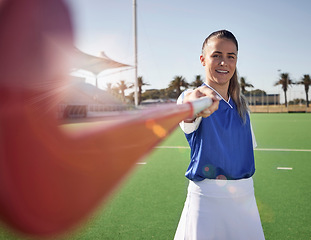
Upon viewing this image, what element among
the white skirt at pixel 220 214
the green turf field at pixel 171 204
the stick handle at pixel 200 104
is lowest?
the green turf field at pixel 171 204

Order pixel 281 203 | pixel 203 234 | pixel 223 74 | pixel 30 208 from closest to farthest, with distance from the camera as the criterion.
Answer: pixel 30 208
pixel 203 234
pixel 223 74
pixel 281 203

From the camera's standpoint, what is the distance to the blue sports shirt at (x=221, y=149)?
1.53 m

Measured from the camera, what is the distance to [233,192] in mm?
1551

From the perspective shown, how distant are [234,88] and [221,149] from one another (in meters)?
0.50

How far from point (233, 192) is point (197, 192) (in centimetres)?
20

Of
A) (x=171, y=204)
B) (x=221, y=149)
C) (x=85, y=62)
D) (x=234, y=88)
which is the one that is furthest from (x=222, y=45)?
(x=171, y=204)

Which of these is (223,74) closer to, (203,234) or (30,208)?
(203,234)

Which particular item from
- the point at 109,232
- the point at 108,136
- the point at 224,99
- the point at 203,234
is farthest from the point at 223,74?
the point at 109,232

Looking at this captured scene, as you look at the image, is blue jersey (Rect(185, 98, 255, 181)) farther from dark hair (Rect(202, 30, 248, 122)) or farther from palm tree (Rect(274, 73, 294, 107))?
palm tree (Rect(274, 73, 294, 107))

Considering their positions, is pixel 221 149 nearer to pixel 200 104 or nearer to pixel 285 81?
pixel 200 104

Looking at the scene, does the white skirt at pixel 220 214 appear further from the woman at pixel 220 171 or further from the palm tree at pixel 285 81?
the palm tree at pixel 285 81

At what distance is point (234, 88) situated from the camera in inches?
72.1

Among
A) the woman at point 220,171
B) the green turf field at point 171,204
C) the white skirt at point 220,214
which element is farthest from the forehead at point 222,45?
the white skirt at point 220,214

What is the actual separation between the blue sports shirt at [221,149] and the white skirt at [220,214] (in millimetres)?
57
